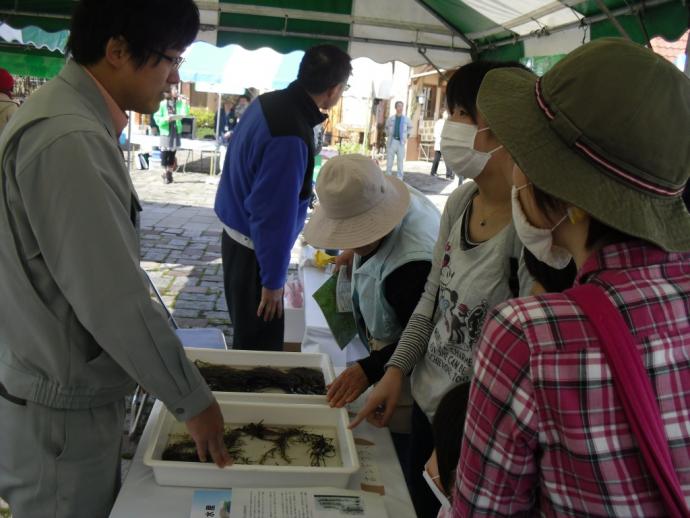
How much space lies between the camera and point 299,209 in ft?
8.98

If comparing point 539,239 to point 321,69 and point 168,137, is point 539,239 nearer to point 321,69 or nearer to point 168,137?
point 321,69

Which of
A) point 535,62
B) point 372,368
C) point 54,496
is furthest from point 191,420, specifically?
point 535,62

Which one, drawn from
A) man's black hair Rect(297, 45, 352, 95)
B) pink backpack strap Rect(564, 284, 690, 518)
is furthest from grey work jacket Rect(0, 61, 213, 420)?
man's black hair Rect(297, 45, 352, 95)

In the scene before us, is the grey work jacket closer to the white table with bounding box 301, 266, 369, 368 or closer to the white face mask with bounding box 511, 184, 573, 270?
the white face mask with bounding box 511, 184, 573, 270

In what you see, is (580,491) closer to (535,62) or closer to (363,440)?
(363,440)

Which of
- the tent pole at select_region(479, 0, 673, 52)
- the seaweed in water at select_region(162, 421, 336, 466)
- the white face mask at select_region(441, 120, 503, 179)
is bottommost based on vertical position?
the seaweed in water at select_region(162, 421, 336, 466)

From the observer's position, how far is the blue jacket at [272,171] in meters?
2.50

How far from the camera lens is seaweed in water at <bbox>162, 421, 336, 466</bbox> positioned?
1353 mm

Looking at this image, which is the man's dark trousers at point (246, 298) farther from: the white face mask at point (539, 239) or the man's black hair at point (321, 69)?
the white face mask at point (539, 239)

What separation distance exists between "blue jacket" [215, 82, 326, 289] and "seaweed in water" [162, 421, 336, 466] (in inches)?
46.3

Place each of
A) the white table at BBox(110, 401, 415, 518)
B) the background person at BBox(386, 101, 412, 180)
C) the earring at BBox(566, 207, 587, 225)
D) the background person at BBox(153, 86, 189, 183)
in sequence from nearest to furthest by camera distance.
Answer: the earring at BBox(566, 207, 587, 225) < the white table at BBox(110, 401, 415, 518) < the background person at BBox(153, 86, 189, 183) < the background person at BBox(386, 101, 412, 180)

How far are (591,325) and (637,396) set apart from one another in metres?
0.09

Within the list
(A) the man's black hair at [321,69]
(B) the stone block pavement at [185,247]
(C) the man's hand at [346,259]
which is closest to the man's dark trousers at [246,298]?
(C) the man's hand at [346,259]

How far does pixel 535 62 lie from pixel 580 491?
3657 millimetres
